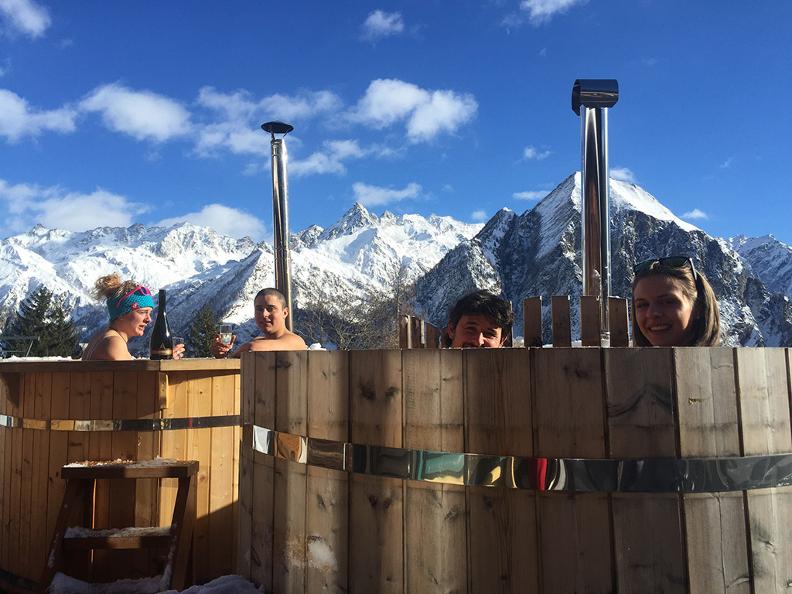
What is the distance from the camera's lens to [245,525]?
2.54 m

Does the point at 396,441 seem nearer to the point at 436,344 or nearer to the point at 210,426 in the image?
the point at 436,344

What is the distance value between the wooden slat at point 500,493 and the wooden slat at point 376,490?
23 cm

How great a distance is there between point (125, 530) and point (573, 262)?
135653mm

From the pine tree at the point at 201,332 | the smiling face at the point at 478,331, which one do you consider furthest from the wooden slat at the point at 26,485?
the pine tree at the point at 201,332

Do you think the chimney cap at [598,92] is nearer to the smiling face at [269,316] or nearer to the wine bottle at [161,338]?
the smiling face at [269,316]

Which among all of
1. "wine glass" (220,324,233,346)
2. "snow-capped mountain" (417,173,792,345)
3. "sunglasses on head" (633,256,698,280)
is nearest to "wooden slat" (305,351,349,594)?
"sunglasses on head" (633,256,698,280)

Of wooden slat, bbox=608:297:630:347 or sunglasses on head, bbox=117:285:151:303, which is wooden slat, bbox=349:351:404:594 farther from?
sunglasses on head, bbox=117:285:151:303

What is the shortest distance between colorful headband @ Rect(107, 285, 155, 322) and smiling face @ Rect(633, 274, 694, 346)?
10.1 ft

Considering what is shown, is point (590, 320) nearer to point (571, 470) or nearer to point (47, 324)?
point (571, 470)

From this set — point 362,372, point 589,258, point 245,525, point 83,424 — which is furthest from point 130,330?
point 589,258

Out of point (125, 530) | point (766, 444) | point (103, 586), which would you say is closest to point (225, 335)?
point (125, 530)

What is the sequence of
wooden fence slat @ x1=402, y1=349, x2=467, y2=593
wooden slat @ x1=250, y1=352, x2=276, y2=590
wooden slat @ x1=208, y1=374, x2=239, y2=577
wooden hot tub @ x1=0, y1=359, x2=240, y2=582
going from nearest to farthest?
wooden fence slat @ x1=402, y1=349, x2=467, y2=593 → wooden slat @ x1=250, y1=352, x2=276, y2=590 → wooden hot tub @ x1=0, y1=359, x2=240, y2=582 → wooden slat @ x1=208, y1=374, x2=239, y2=577

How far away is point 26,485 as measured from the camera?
12.7 ft

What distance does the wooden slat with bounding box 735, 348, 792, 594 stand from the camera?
166cm
